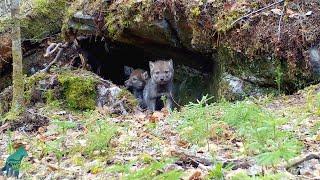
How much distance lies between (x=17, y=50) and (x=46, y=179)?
397 centimetres

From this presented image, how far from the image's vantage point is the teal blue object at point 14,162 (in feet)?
14.7

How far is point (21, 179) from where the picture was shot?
4816mm

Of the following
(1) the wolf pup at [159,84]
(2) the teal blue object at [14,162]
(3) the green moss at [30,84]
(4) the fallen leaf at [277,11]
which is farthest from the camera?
(1) the wolf pup at [159,84]

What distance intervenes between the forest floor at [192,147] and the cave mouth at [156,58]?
3555 mm

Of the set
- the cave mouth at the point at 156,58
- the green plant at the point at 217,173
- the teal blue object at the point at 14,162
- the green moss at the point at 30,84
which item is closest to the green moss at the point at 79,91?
the green moss at the point at 30,84

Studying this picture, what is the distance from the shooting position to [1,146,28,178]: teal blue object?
14.7 ft

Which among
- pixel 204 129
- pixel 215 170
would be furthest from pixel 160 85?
pixel 215 170

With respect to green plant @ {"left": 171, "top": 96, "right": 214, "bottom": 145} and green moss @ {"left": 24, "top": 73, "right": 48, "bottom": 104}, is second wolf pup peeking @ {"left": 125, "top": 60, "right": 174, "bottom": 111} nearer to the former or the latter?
green moss @ {"left": 24, "top": 73, "right": 48, "bottom": 104}

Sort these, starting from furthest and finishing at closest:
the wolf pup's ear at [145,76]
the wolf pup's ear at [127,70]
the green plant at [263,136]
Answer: the wolf pup's ear at [127,70] < the wolf pup's ear at [145,76] < the green plant at [263,136]

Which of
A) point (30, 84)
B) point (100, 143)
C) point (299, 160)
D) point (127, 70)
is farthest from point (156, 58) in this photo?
point (299, 160)

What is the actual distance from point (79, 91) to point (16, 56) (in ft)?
7.04

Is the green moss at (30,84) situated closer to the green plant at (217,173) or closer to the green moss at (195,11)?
the green moss at (195,11)

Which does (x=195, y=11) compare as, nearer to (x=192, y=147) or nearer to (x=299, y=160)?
(x=192, y=147)

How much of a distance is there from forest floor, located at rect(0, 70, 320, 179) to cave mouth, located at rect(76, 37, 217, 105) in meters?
3.56
